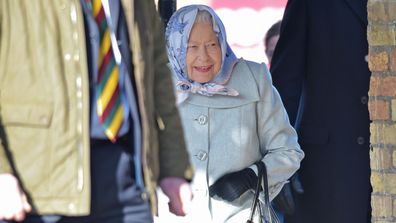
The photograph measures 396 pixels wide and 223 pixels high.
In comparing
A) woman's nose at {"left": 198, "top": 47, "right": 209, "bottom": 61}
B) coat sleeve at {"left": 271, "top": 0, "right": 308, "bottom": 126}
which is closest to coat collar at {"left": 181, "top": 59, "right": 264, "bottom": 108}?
woman's nose at {"left": 198, "top": 47, "right": 209, "bottom": 61}

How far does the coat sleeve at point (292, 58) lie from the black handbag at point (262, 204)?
34.5 inches

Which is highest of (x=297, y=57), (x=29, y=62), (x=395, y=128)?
(x=29, y=62)

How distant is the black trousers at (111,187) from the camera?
3.00 meters

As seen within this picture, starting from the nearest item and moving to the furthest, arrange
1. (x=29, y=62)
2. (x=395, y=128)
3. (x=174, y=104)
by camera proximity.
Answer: (x=29, y=62) < (x=174, y=104) < (x=395, y=128)

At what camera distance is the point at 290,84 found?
564 cm

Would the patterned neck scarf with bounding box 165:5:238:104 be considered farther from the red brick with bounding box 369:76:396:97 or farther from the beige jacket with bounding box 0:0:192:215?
the beige jacket with bounding box 0:0:192:215

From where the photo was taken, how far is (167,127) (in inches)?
127

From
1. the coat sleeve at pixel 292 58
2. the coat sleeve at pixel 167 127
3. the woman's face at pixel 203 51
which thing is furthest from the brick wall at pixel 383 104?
the coat sleeve at pixel 167 127

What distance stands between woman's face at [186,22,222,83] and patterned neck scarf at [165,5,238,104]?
0.7 inches

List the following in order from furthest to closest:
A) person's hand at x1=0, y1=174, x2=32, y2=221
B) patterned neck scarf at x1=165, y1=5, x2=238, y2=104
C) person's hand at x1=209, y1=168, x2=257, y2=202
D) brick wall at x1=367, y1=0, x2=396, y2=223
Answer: brick wall at x1=367, y1=0, x2=396, y2=223
patterned neck scarf at x1=165, y1=5, x2=238, y2=104
person's hand at x1=209, y1=168, x2=257, y2=202
person's hand at x1=0, y1=174, x2=32, y2=221

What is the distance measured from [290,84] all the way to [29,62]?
2837 millimetres

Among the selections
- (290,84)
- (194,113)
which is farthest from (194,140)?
(290,84)

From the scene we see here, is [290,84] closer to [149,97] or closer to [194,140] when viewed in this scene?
[194,140]

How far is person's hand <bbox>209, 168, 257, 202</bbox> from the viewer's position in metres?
4.76
